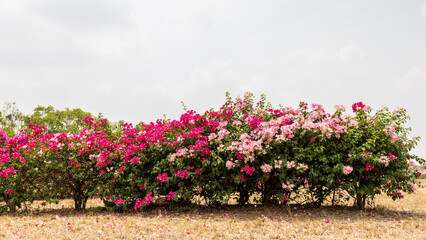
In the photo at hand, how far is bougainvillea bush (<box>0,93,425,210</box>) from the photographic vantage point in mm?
6871

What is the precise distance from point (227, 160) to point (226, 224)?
4.39 ft

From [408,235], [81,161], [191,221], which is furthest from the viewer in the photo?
[81,161]

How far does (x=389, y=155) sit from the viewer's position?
6.93 m

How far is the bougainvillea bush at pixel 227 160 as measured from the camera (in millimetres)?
6871

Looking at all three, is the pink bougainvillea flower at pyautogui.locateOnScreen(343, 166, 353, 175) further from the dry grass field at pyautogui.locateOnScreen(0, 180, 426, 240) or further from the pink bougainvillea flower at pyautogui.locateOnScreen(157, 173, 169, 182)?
the pink bougainvillea flower at pyautogui.locateOnScreen(157, 173, 169, 182)

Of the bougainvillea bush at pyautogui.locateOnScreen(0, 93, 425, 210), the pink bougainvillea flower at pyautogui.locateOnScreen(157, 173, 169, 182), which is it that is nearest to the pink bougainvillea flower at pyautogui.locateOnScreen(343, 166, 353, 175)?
the bougainvillea bush at pyautogui.locateOnScreen(0, 93, 425, 210)

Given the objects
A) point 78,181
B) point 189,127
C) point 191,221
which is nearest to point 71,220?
point 78,181

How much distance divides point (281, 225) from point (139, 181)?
335 centimetres

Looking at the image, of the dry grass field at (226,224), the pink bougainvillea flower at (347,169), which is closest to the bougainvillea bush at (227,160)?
the pink bougainvillea flower at (347,169)

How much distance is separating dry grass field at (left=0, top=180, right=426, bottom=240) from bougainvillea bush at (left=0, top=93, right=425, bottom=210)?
0.39 m

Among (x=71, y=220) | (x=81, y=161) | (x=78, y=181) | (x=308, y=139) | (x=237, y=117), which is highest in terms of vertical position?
(x=237, y=117)

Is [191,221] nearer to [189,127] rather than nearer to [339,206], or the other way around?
[189,127]

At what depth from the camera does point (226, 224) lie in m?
6.33

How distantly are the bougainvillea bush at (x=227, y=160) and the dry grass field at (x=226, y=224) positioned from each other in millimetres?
393
